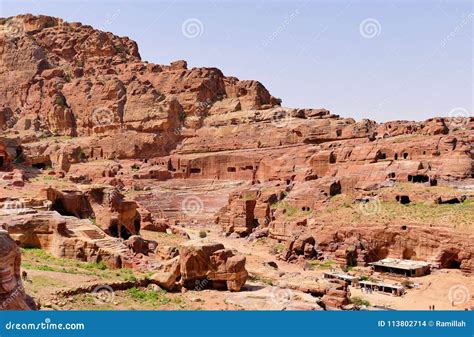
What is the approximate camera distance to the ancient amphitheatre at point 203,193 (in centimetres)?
2434

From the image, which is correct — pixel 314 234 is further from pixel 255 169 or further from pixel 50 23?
pixel 50 23

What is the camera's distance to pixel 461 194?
4653 centimetres

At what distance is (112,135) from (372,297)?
72.2 m

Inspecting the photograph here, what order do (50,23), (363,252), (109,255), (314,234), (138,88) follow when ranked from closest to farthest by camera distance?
1. (109,255)
2. (363,252)
3. (314,234)
4. (138,88)
5. (50,23)

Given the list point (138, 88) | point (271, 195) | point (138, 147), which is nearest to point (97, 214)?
point (271, 195)

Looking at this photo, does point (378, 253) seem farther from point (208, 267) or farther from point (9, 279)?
point (9, 279)

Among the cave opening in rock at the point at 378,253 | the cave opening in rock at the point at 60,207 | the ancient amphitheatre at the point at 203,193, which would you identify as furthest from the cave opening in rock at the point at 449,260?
the cave opening in rock at the point at 60,207

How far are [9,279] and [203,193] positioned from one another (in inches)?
2464

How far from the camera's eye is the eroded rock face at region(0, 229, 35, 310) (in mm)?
13727

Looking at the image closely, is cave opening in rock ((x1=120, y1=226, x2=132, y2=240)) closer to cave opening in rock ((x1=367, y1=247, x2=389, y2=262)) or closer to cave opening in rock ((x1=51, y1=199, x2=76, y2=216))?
cave opening in rock ((x1=51, y1=199, x2=76, y2=216))

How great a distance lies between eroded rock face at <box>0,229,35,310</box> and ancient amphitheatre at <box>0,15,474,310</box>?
5cm

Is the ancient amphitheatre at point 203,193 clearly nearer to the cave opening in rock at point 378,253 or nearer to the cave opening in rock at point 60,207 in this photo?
the cave opening in rock at point 378,253

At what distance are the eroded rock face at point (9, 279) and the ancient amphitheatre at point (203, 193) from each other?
5cm

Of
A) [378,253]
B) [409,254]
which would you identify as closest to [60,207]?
[378,253]
